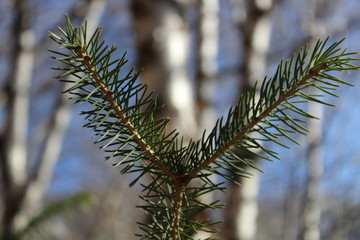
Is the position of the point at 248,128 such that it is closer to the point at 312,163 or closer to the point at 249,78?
the point at 249,78

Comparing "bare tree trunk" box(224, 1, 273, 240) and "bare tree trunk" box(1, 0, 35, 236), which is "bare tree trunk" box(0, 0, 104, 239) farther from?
"bare tree trunk" box(224, 1, 273, 240)

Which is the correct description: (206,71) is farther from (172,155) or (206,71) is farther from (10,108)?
(172,155)

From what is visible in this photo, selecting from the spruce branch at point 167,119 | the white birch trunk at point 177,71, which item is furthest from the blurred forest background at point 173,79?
the spruce branch at point 167,119

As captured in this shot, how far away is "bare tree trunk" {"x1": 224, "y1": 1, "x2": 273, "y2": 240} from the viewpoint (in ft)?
8.65

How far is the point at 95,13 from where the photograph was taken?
372 centimetres

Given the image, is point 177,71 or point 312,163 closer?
point 177,71

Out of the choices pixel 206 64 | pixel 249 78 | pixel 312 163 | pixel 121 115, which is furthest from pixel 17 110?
pixel 312 163

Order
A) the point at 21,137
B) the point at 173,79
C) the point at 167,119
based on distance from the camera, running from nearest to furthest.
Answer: the point at 167,119 → the point at 173,79 → the point at 21,137

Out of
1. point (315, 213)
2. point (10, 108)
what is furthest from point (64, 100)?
point (315, 213)

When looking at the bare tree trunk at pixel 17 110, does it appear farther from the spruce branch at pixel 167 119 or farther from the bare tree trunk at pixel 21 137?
the spruce branch at pixel 167 119

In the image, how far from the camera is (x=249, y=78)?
9.63 ft

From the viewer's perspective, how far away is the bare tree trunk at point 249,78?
2.64m

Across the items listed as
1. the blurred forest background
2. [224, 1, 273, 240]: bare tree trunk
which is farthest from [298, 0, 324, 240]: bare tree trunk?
[224, 1, 273, 240]: bare tree trunk

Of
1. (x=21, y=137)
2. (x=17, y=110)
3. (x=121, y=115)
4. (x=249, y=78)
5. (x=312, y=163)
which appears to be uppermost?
(x=312, y=163)
